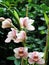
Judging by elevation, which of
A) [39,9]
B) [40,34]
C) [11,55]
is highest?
[39,9]

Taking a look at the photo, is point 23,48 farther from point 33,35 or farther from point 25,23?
point 33,35

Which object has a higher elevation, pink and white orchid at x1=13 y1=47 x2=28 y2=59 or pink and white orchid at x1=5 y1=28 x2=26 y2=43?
pink and white orchid at x1=5 y1=28 x2=26 y2=43

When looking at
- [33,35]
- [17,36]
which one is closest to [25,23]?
[17,36]

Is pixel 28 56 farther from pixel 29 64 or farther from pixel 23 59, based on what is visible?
pixel 29 64

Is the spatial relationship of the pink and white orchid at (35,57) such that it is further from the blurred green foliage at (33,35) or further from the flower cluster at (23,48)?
the blurred green foliage at (33,35)

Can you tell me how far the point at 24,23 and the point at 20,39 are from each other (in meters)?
0.10

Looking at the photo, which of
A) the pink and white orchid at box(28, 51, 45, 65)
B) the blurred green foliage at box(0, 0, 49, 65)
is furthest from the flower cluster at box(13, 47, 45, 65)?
the blurred green foliage at box(0, 0, 49, 65)

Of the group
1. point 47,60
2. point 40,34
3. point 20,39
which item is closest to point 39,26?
point 40,34

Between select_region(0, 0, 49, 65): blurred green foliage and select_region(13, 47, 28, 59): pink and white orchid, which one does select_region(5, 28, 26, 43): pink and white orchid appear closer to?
select_region(13, 47, 28, 59): pink and white orchid

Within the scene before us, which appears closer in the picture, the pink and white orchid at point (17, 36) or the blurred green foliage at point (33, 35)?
the pink and white orchid at point (17, 36)

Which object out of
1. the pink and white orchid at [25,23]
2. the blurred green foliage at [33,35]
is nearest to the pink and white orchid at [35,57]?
the pink and white orchid at [25,23]

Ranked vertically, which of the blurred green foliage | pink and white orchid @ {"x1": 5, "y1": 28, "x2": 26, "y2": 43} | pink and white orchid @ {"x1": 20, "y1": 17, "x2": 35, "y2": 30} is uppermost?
pink and white orchid @ {"x1": 20, "y1": 17, "x2": 35, "y2": 30}

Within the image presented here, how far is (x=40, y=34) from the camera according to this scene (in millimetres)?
1783

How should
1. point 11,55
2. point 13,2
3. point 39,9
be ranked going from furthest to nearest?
1. point 13,2
2. point 39,9
3. point 11,55
